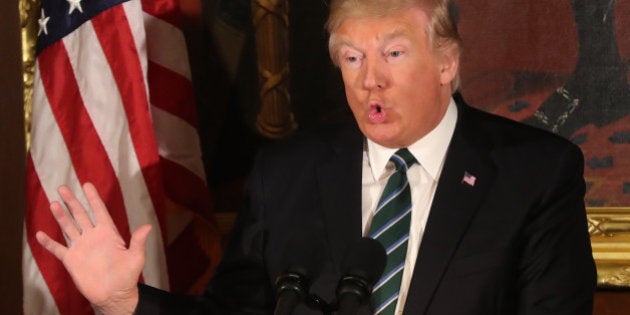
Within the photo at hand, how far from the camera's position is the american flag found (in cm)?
297

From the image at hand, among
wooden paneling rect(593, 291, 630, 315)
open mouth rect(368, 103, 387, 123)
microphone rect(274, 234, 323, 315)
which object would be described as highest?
open mouth rect(368, 103, 387, 123)

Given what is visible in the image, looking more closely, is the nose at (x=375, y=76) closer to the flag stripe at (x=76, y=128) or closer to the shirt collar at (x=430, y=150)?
the shirt collar at (x=430, y=150)

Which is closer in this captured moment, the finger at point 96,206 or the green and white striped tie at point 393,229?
the finger at point 96,206

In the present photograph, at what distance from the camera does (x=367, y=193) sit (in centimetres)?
239

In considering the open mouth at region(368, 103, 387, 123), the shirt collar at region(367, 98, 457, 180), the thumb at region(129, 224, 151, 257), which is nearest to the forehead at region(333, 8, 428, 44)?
the open mouth at region(368, 103, 387, 123)

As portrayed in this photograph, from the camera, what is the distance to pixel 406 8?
2.20 m

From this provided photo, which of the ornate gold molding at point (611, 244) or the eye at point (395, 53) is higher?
the eye at point (395, 53)

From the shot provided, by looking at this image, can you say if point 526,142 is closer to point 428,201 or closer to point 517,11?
point 428,201

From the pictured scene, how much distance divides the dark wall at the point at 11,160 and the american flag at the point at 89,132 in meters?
0.43

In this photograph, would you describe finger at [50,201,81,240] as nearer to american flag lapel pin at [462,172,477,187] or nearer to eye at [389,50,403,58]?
eye at [389,50,403,58]

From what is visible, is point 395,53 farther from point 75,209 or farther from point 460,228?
point 75,209

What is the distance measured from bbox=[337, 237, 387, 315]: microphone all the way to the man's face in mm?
490

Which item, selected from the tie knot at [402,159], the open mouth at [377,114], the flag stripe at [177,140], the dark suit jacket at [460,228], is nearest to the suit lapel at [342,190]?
the dark suit jacket at [460,228]

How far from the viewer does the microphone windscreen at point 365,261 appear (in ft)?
5.57
